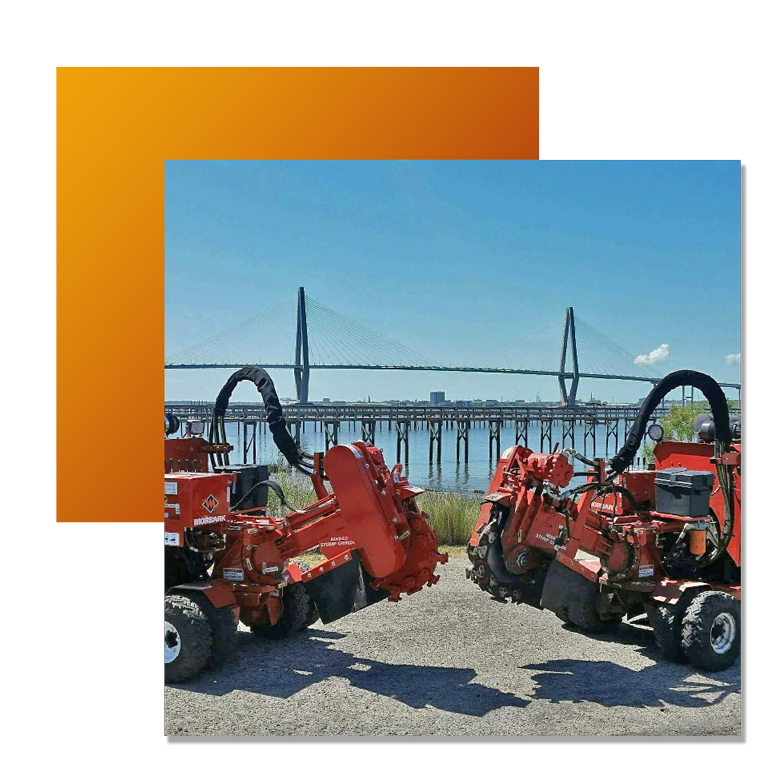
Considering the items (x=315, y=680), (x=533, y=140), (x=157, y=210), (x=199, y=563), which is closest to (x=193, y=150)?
(x=157, y=210)

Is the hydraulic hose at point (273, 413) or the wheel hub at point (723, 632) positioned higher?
the hydraulic hose at point (273, 413)

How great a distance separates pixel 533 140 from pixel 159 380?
3332mm

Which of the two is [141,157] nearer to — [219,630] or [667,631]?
[219,630]

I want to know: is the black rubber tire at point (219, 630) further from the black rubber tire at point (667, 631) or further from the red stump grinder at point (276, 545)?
the black rubber tire at point (667, 631)

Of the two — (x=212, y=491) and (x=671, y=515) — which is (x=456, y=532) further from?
(x=212, y=491)

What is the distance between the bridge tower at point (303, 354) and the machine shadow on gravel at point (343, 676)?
7.80 feet

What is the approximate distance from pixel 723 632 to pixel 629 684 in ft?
3.51

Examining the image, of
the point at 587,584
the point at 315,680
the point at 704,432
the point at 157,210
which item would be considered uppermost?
the point at 157,210

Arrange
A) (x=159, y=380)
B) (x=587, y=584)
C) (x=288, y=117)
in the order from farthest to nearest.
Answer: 1. (x=587, y=584)
2. (x=288, y=117)
3. (x=159, y=380)

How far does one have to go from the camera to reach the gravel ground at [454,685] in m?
5.77

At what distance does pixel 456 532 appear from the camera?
12727mm

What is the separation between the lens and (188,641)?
21.3 ft

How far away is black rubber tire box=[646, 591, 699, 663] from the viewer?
7020 millimetres

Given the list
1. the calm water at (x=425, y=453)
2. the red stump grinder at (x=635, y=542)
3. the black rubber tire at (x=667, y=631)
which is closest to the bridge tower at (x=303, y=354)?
the calm water at (x=425, y=453)
